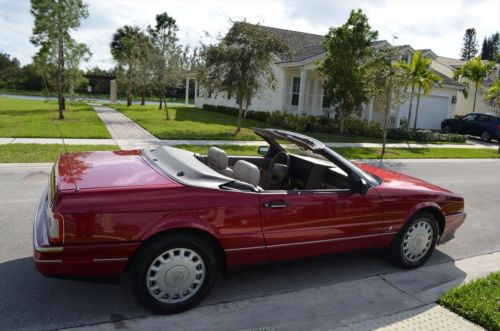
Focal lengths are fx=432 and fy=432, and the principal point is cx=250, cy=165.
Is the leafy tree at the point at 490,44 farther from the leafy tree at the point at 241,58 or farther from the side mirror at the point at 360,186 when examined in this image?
the side mirror at the point at 360,186

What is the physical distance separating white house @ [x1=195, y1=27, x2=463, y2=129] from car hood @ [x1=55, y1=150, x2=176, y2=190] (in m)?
18.7

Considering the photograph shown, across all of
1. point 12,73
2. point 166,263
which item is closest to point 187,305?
point 166,263

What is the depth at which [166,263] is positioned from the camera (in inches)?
129

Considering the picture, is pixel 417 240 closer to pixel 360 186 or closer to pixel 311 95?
pixel 360 186

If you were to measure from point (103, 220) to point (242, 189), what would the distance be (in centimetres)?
112

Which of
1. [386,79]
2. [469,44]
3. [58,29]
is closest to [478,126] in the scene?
[386,79]

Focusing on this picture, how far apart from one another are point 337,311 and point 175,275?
1406 mm

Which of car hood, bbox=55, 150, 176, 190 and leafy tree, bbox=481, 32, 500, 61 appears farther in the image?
leafy tree, bbox=481, 32, 500, 61

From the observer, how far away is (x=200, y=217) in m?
A: 3.32

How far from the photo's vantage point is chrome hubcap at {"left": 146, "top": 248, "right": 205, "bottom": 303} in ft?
10.8

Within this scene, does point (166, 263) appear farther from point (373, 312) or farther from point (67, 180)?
point (373, 312)

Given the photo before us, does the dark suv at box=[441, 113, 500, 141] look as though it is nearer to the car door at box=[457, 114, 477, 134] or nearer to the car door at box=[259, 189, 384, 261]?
the car door at box=[457, 114, 477, 134]

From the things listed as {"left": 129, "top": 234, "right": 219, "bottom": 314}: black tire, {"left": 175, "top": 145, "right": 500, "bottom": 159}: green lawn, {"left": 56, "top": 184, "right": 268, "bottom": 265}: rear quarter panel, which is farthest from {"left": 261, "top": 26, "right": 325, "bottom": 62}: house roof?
{"left": 129, "top": 234, "right": 219, "bottom": 314}: black tire

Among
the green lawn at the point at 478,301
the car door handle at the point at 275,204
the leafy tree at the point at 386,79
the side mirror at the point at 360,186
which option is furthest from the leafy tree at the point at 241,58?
the green lawn at the point at 478,301
